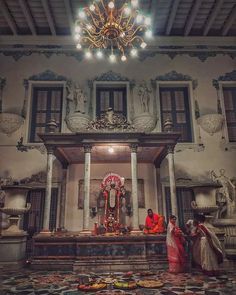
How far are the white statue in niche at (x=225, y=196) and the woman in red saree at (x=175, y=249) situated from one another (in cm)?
337

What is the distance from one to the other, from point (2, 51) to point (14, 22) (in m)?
1.34

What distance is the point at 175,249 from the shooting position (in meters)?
6.85

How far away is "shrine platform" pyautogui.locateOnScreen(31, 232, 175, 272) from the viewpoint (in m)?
7.32

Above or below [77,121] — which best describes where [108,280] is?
below

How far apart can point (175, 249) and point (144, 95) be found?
6648 millimetres

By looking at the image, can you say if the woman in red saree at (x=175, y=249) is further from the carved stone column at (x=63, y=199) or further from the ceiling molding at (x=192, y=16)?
the ceiling molding at (x=192, y=16)

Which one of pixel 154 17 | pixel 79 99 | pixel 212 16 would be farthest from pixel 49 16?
pixel 212 16

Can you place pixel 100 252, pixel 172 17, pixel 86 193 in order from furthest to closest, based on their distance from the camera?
pixel 172 17 < pixel 86 193 < pixel 100 252

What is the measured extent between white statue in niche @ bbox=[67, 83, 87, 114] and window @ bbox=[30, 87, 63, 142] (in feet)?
1.69

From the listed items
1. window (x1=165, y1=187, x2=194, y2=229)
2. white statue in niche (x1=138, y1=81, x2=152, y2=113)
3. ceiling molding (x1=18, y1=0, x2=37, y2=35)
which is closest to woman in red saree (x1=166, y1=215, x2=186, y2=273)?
window (x1=165, y1=187, x2=194, y2=229)

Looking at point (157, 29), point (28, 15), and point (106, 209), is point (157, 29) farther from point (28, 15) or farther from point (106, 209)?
point (106, 209)

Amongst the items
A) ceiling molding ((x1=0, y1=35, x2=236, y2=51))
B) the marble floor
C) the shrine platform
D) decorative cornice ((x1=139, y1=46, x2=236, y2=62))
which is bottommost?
the marble floor

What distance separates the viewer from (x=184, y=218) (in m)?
10.2

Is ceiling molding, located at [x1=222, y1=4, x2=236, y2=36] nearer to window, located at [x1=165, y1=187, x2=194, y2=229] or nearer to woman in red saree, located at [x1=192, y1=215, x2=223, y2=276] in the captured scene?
window, located at [x1=165, y1=187, x2=194, y2=229]
